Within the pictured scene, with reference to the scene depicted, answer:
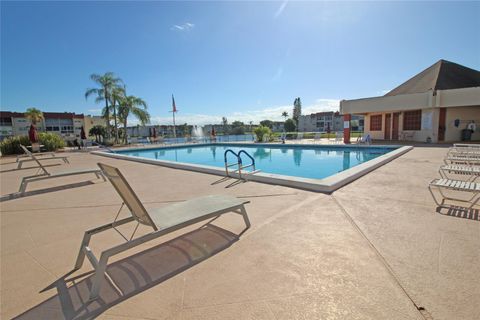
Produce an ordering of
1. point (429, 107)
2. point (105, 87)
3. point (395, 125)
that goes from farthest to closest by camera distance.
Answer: point (105, 87) < point (395, 125) < point (429, 107)

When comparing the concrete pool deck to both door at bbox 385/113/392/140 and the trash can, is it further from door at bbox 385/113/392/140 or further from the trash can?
door at bbox 385/113/392/140

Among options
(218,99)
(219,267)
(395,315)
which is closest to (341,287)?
(395,315)

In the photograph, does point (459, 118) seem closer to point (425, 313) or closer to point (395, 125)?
point (395, 125)

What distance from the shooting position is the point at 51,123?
5953cm

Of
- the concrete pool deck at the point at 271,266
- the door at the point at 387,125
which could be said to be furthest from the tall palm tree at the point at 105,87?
the door at the point at 387,125

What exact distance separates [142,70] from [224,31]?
11.1 metres

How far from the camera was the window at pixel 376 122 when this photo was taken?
20516 mm

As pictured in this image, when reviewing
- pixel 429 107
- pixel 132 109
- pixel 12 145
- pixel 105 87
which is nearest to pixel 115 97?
pixel 105 87

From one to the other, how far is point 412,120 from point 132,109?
85.6ft

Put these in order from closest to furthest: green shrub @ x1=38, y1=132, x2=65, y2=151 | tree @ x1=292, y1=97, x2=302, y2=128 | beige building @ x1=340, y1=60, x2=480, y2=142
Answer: beige building @ x1=340, y1=60, x2=480, y2=142 → green shrub @ x1=38, y1=132, x2=65, y2=151 → tree @ x1=292, y1=97, x2=302, y2=128

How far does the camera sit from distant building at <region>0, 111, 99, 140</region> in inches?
2174

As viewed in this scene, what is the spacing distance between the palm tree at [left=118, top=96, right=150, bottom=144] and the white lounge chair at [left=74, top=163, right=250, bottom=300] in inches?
959

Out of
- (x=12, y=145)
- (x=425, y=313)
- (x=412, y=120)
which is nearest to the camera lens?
(x=425, y=313)

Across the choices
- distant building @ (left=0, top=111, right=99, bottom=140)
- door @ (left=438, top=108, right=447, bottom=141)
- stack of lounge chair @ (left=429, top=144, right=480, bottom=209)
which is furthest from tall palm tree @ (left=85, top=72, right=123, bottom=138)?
distant building @ (left=0, top=111, right=99, bottom=140)
